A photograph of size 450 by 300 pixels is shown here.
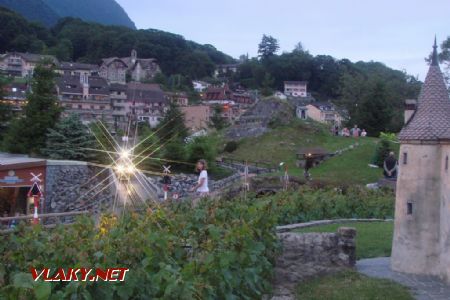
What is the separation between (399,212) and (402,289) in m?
1.75

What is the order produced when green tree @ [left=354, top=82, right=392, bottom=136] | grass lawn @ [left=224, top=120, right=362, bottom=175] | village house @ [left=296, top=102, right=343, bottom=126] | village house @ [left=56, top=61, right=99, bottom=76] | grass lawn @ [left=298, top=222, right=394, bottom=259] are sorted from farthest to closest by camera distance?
village house @ [left=56, top=61, right=99, bottom=76]
village house @ [left=296, top=102, right=343, bottom=126]
green tree @ [left=354, top=82, right=392, bottom=136]
grass lawn @ [left=224, top=120, right=362, bottom=175]
grass lawn @ [left=298, top=222, right=394, bottom=259]

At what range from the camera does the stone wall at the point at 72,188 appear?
82.7ft

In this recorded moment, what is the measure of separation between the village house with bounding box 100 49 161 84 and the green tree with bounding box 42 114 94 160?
8128 centimetres

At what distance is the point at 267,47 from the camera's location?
136m

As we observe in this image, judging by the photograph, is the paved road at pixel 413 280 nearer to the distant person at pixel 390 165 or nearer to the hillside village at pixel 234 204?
the hillside village at pixel 234 204

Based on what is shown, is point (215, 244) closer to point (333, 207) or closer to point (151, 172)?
point (333, 207)

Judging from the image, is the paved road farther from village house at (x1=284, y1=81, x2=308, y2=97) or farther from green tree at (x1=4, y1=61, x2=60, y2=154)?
village house at (x1=284, y1=81, x2=308, y2=97)

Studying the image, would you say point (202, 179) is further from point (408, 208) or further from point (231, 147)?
point (231, 147)

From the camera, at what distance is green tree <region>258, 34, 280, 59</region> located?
445 feet

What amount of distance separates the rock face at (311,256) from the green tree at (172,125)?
1043 inches

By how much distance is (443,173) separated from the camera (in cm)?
1002

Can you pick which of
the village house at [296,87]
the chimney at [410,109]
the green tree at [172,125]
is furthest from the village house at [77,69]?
the chimney at [410,109]

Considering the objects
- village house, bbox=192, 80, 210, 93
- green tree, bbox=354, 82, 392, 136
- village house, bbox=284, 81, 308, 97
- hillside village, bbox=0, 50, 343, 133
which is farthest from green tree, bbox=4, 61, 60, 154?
village house, bbox=284, 81, 308, 97

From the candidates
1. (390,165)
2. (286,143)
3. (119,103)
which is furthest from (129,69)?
(390,165)
